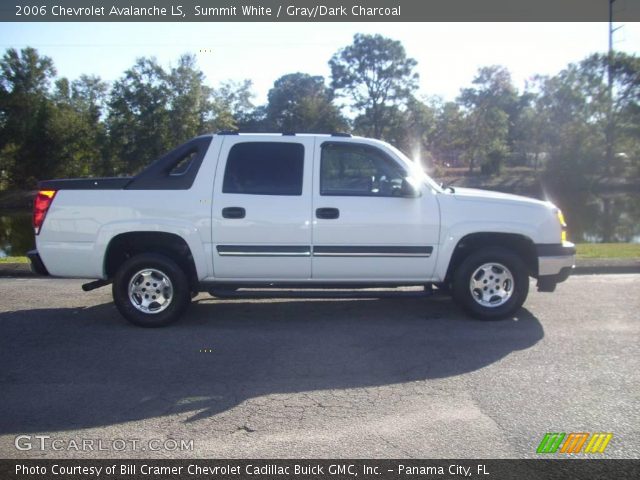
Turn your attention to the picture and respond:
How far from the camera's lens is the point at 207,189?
6258 mm

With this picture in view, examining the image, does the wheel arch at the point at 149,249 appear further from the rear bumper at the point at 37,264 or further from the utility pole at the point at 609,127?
the utility pole at the point at 609,127

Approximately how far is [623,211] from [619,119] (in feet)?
45.7

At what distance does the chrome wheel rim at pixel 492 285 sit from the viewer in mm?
6512

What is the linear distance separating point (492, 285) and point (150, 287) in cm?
386

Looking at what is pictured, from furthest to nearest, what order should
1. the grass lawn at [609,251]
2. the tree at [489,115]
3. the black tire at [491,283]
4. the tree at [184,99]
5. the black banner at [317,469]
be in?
the tree at [489,115] → the tree at [184,99] → the grass lawn at [609,251] → the black tire at [491,283] → the black banner at [317,469]

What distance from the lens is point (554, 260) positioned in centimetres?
647

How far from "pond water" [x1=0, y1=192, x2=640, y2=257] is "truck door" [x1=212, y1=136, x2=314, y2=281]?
426 inches

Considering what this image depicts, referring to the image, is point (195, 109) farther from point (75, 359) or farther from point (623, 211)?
point (75, 359)

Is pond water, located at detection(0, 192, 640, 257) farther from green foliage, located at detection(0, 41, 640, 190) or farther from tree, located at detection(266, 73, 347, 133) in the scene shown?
tree, located at detection(266, 73, 347, 133)

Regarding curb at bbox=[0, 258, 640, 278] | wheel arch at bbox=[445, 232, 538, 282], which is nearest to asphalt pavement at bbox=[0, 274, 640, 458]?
wheel arch at bbox=[445, 232, 538, 282]

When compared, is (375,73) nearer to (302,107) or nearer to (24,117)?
(302,107)

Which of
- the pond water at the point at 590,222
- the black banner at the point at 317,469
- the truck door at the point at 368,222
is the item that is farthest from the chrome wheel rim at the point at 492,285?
the pond water at the point at 590,222

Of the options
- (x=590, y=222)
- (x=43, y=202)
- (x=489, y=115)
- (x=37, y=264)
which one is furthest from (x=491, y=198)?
(x=489, y=115)

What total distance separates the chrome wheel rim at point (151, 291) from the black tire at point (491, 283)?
323cm
